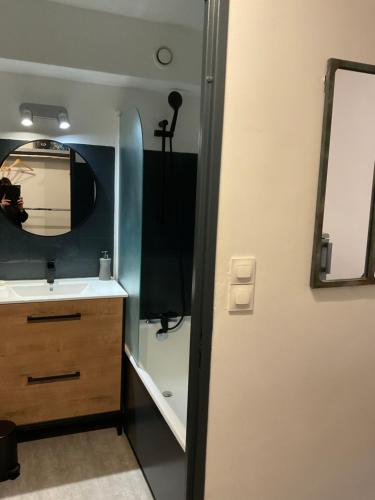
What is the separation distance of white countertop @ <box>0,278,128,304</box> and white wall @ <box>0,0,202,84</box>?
1294 mm

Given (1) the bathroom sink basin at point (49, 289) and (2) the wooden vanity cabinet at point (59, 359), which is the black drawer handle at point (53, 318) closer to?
(2) the wooden vanity cabinet at point (59, 359)

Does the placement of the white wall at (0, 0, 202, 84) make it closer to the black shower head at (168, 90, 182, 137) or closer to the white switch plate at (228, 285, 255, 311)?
the black shower head at (168, 90, 182, 137)

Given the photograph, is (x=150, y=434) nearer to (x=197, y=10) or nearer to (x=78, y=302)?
(x=78, y=302)

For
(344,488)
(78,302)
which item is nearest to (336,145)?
(344,488)

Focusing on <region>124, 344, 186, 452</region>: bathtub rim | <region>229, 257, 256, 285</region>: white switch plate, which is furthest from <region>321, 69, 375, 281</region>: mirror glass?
<region>124, 344, 186, 452</region>: bathtub rim

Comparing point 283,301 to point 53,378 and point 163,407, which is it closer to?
point 163,407

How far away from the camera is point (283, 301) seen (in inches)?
52.1

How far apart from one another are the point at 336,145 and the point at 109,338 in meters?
1.72

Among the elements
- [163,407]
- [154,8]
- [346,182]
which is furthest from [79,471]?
[154,8]

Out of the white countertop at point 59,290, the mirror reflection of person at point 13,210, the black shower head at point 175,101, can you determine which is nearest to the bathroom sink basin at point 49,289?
the white countertop at point 59,290

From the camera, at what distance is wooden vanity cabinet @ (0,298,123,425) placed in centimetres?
228

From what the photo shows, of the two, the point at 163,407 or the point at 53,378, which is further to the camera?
the point at 53,378

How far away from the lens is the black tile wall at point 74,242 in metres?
2.62

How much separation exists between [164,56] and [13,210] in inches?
52.8
